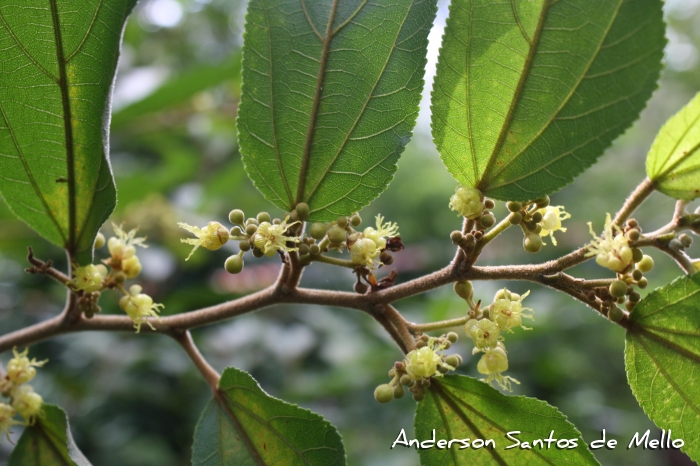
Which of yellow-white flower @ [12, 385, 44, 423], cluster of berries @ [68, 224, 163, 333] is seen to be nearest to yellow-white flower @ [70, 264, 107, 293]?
cluster of berries @ [68, 224, 163, 333]

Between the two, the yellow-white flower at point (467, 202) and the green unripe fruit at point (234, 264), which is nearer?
the yellow-white flower at point (467, 202)

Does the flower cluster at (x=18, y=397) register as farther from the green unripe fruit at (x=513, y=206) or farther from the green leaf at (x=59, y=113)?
the green unripe fruit at (x=513, y=206)

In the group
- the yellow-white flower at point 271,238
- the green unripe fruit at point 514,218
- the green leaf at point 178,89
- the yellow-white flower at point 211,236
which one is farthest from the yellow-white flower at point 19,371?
the green leaf at point 178,89

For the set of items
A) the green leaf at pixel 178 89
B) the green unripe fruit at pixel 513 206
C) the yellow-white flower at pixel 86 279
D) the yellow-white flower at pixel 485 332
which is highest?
the green leaf at pixel 178 89

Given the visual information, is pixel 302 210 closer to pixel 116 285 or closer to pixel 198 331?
pixel 116 285

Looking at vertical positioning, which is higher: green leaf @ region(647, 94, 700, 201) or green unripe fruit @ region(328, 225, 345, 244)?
green leaf @ region(647, 94, 700, 201)

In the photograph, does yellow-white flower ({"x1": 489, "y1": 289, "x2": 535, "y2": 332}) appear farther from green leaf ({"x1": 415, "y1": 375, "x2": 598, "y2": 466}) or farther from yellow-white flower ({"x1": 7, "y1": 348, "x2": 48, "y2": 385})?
yellow-white flower ({"x1": 7, "y1": 348, "x2": 48, "y2": 385})
